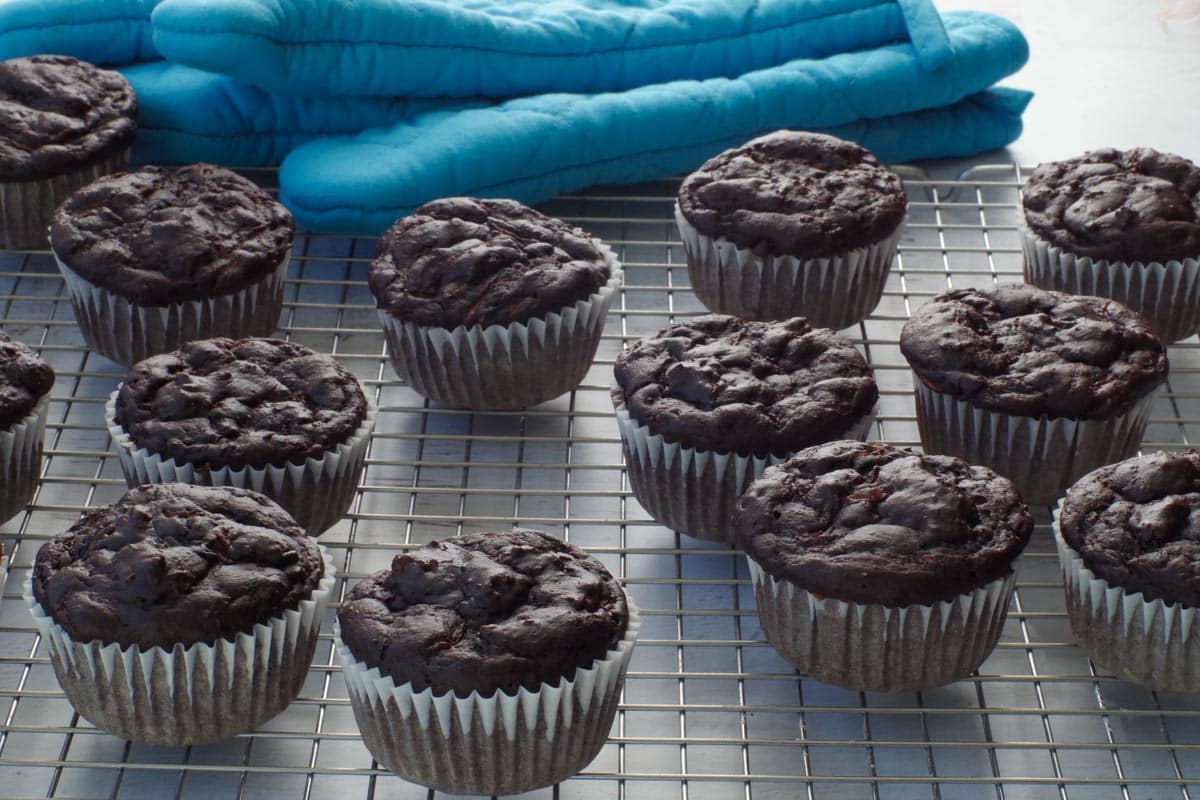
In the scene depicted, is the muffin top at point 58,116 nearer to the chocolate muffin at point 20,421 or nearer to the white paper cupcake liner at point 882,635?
the chocolate muffin at point 20,421

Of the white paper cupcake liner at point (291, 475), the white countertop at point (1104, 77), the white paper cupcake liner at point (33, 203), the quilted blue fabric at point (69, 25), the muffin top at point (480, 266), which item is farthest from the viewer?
the white countertop at point (1104, 77)

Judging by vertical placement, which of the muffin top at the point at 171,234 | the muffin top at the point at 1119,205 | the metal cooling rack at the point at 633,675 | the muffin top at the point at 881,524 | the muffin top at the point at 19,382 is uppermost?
the muffin top at the point at 1119,205

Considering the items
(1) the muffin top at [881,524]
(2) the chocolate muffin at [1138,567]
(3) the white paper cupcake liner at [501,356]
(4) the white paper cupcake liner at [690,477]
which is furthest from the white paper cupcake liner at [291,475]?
(2) the chocolate muffin at [1138,567]

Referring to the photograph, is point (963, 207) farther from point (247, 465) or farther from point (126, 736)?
point (126, 736)

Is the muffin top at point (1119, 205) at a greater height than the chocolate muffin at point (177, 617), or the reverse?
the muffin top at point (1119, 205)

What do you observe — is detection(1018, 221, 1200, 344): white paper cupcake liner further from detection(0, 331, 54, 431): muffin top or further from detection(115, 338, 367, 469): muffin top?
detection(0, 331, 54, 431): muffin top

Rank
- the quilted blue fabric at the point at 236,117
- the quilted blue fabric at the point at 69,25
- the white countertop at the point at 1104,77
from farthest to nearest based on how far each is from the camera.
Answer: the white countertop at the point at 1104,77 < the quilted blue fabric at the point at 69,25 < the quilted blue fabric at the point at 236,117

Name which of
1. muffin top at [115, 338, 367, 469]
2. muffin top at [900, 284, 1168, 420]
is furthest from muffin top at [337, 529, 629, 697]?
muffin top at [900, 284, 1168, 420]
